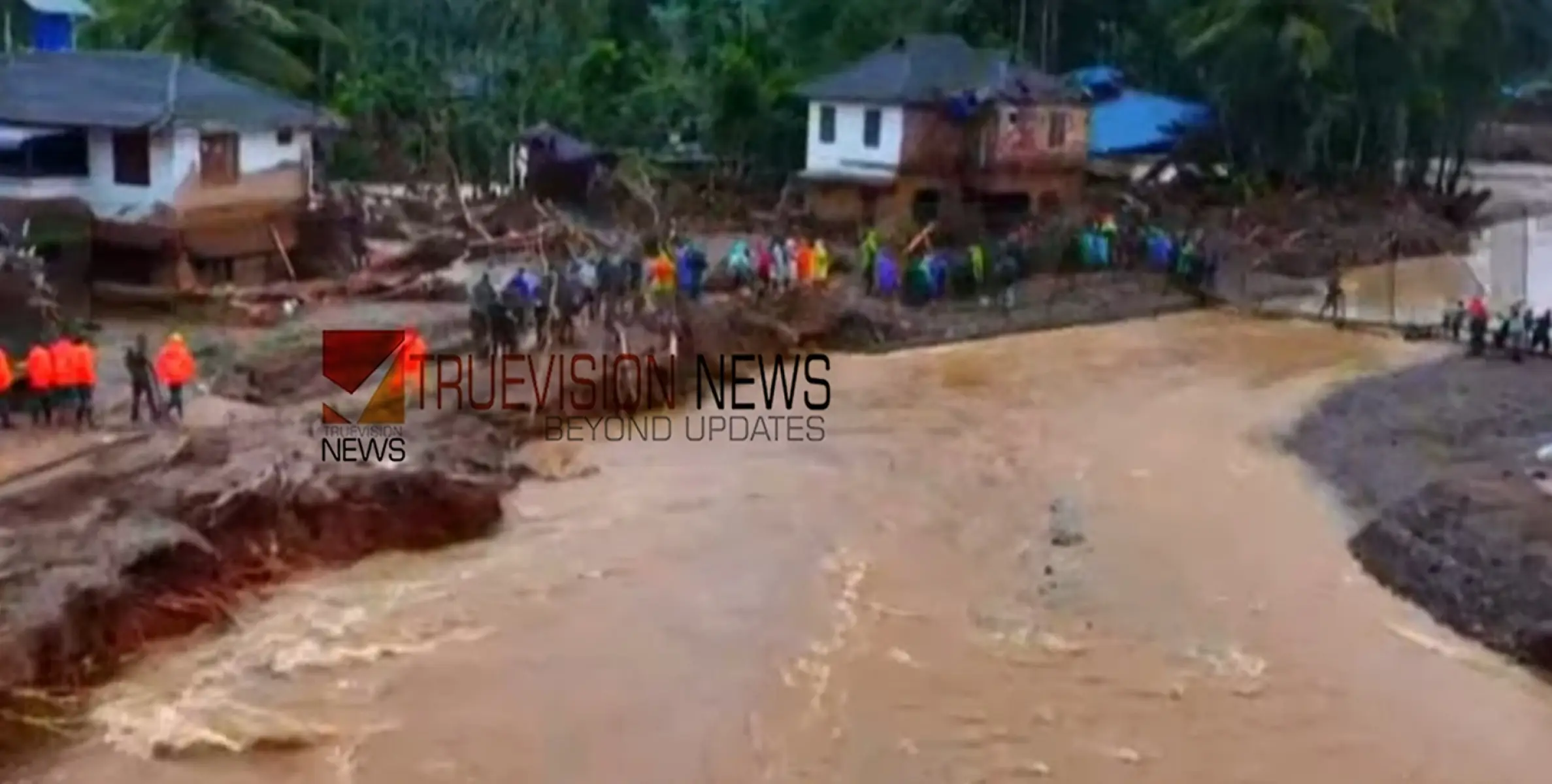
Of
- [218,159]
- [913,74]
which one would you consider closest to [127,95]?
[218,159]

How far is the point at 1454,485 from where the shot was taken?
75.7 feet

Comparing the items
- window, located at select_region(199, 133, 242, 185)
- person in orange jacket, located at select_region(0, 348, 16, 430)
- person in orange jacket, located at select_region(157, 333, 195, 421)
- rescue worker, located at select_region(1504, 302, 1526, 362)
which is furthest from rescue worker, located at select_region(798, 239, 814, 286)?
person in orange jacket, located at select_region(0, 348, 16, 430)

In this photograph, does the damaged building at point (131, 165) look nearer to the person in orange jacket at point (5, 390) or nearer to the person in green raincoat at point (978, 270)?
the person in orange jacket at point (5, 390)

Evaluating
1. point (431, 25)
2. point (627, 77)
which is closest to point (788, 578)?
point (627, 77)

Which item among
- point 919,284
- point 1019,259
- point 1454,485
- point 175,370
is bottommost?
point 1454,485

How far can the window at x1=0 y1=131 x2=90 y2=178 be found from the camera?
31.6 m

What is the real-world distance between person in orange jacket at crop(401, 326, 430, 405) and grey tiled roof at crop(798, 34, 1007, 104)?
1758cm

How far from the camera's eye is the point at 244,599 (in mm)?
19891

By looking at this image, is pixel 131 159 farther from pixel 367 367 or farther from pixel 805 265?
pixel 805 265

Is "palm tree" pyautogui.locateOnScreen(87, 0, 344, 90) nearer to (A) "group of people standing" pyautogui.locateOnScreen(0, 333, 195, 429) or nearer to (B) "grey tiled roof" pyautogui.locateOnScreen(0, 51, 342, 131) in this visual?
(B) "grey tiled roof" pyautogui.locateOnScreen(0, 51, 342, 131)

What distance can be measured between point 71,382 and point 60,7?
1577 inches

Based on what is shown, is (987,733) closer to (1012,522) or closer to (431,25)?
(1012,522)

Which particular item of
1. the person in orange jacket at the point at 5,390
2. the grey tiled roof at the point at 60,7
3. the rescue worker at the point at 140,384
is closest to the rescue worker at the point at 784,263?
the rescue worker at the point at 140,384

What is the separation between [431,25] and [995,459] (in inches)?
1496
